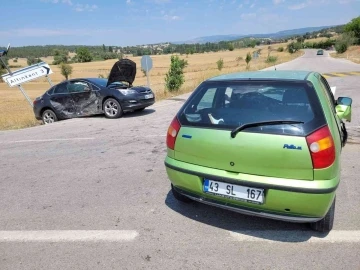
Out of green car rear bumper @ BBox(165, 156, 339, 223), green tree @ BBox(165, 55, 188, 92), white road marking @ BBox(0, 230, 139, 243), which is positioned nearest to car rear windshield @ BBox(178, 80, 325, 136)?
green car rear bumper @ BBox(165, 156, 339, 223)

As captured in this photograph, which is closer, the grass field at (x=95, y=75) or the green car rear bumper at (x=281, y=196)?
the green car rear bumper at (x=281, y=196)

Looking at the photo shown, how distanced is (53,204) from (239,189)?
8.02 feet

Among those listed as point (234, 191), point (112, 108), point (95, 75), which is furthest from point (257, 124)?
point (95, 75)

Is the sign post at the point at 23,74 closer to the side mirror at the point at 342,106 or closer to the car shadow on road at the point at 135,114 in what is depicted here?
the car shadow on road at the point at 135,114

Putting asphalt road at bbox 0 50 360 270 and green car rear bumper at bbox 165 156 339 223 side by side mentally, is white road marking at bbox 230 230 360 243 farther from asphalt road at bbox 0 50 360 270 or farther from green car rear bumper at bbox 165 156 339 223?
green car rear bumper at bbox 165 156 339 223

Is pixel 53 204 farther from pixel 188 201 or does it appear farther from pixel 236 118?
pixel 236 118

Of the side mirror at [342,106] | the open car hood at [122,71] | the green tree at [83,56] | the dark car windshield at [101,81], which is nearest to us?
the side mirror at [342,106]

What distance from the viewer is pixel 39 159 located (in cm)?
566

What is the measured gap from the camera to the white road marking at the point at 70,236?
2904mm

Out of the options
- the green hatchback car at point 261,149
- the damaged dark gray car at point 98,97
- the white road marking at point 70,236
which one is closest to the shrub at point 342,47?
the damaged dark gray car at point 98,97

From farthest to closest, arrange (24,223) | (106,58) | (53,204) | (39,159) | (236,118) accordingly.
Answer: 1. (106,58)
2. (39,159)
3. (53,204)
4. (24,223)
5. (236,118)

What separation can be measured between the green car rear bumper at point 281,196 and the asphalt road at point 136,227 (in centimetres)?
34

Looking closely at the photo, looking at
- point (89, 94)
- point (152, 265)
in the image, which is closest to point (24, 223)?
point (152, 265)

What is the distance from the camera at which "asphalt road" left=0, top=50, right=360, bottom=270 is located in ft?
8.32
